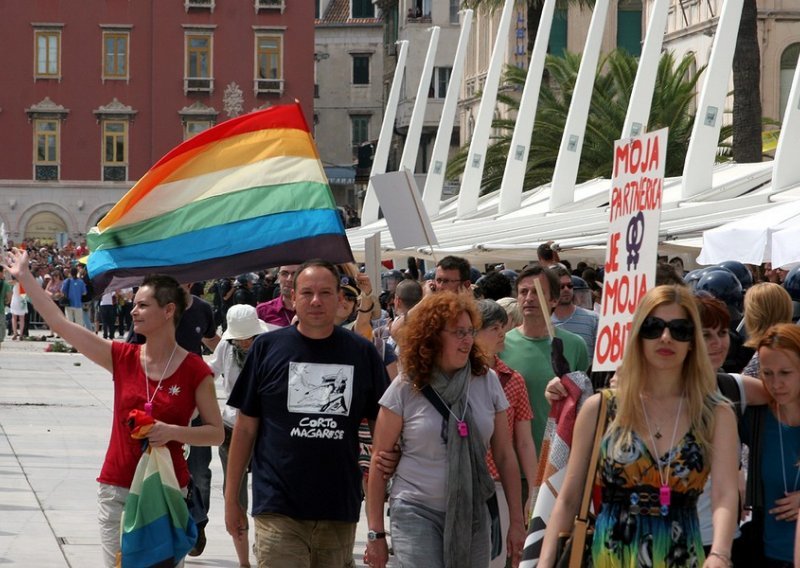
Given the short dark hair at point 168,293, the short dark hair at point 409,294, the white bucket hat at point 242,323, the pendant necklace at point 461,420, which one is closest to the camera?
the pendant necklace at point 461,420

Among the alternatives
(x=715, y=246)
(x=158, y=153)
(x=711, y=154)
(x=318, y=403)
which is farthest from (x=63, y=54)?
(x=318, y=403)

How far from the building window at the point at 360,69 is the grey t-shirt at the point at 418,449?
9004 cm

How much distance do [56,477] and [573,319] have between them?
5429 mm

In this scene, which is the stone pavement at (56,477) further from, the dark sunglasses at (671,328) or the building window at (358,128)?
the building window at (358,128)

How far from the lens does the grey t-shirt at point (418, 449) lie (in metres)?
6.90

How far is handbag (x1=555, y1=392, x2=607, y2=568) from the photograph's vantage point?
5.39 metres

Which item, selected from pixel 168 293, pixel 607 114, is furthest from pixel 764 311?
pixel 607 114

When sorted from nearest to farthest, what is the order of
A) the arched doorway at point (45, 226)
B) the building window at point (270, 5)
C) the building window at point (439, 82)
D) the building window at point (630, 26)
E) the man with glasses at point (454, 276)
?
1. the man with glasses at point (454, 276)
2. the building window at point (630, 26)
3. the building window at point (439, 82)
4. the building window at point (270, 5)
5. the arched doorway at point (45, 226)

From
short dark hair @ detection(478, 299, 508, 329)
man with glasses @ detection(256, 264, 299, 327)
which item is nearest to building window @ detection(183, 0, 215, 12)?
man with glasses @ detection(256, 264, 299, 327)

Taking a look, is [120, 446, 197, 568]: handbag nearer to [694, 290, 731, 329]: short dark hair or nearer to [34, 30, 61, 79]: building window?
[694, 290, 731, 329]: short dark hair

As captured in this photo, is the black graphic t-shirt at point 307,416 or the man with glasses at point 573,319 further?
the man with glasses at point 573,319

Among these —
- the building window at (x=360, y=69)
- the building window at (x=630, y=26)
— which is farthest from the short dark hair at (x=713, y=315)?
the building window at (x=360, y=69)

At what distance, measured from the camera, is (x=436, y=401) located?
695 centimetres

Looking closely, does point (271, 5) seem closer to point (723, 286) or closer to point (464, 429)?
point (723, 286)
